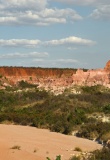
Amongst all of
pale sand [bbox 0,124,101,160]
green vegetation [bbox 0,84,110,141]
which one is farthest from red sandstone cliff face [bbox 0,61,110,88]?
pale sand [bbox 0,124,101,160]

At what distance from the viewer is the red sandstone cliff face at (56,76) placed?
67.2 meters

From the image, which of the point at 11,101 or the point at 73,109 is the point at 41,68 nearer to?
the point at 11,101

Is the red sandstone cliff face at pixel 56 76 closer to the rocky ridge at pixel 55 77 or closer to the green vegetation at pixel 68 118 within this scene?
the rocky ridge at pixel 55 77

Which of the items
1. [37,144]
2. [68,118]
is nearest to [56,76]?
[68,118]

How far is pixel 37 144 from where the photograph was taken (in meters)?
17.3

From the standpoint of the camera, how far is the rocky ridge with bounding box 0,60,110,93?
6644 cm

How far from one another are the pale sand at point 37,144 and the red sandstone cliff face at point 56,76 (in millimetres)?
40679

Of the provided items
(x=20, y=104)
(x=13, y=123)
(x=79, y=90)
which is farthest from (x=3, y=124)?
(x=79, y=90)

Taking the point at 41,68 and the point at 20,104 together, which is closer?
the point at 20,104

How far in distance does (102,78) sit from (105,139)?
4752cm

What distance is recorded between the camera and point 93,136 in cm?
2083

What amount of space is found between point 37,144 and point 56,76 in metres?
76.5

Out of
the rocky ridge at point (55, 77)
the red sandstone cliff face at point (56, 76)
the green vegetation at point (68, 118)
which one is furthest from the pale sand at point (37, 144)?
the red sandstone cliff face at point (56, 76)

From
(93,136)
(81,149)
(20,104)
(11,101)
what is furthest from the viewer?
(11,101)
